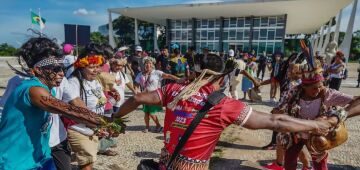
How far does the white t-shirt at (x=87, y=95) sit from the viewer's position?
3.49 metres

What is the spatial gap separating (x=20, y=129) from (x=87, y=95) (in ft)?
5.33

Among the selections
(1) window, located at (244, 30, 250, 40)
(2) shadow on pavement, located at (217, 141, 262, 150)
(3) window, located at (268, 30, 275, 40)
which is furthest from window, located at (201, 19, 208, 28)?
(2) shadow on pavement, located at (217, 141, 262, 150)

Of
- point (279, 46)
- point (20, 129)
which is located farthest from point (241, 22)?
point (20, 129)

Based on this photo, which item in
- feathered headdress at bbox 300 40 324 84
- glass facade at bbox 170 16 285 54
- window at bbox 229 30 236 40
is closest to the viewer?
feathered headdress at bbox 300 40 324 84

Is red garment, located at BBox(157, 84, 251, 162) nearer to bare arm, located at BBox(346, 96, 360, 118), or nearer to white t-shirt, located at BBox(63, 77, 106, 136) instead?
bare arm, located at BBox(346, 96, 360, 118)

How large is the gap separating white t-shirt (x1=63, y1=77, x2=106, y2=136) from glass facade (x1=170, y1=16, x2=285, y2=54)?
1183 inches

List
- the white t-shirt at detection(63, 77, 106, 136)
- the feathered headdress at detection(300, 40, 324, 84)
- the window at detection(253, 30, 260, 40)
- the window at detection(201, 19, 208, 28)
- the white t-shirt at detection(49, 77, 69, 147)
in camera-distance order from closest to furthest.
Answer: the white t-shirt at detection(49, 77, 69, 147)
the feathered headdress at detection(300, 40, 324, 84)
the white t-shirt at detection(63, 77, 106, 136)
the window at detection(253, 30, 260, 40)
the window at detection(201, 19, 208, 28)

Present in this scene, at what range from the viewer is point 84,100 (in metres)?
3.84

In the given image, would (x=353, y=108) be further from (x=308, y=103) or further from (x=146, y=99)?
(x=146, y=99)

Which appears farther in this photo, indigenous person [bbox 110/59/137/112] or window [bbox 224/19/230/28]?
window [bbox 224/19/230/28]

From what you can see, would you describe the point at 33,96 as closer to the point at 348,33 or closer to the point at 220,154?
the point at 220,154

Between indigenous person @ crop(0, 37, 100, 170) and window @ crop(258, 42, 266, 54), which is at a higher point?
window @ crop(258, 42, 266, 54)

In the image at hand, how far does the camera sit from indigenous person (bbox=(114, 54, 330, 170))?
2.05m

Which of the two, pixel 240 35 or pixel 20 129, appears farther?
pixel 240 35
